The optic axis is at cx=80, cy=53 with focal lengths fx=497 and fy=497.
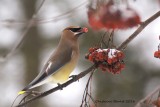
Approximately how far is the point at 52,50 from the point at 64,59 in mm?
3536

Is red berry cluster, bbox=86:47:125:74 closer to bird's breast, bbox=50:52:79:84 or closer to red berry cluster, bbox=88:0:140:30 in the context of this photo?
red berry cluster, bbox=88:0:140:30

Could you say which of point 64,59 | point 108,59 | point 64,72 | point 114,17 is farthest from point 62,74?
point 114,17

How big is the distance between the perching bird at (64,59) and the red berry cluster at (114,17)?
97 centimetres

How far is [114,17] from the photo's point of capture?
160 centimetres

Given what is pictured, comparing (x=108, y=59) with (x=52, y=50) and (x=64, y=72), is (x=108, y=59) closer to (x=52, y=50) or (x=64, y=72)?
(x=64, y=72)

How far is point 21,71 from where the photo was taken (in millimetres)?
6617

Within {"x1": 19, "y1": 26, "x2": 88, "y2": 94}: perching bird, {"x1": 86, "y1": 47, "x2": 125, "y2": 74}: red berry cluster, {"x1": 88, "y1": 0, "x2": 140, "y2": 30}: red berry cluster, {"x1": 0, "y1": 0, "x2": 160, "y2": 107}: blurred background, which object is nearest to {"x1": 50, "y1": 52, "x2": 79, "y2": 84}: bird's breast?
{"x1": 19, "y1": 26, "x2": 88, "y2": 94}: perching bird

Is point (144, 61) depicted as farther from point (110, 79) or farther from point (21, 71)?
point (21, 71)

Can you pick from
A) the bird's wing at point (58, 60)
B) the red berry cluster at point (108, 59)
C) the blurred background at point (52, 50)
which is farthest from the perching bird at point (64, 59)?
the blurred background at point (52, 50)

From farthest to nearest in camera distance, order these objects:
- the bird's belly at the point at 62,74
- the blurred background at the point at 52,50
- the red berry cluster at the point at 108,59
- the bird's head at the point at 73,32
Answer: the blurred background at the point at 52,50 → the bird's belly at the point at 62,74 → the bird's head at the point at 73,32 → the red berry cluster at the point at 108,59

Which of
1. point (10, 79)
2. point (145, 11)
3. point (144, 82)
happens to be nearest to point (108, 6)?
point (145, 11)

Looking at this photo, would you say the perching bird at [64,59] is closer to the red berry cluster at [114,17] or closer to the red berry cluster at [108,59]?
the red berry cluster at [108,59]

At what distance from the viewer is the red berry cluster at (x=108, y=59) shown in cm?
184

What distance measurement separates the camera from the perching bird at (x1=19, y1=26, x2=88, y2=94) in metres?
2.69
